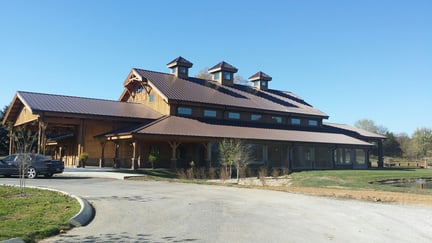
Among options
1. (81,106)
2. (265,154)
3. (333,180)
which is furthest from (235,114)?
(333,180)

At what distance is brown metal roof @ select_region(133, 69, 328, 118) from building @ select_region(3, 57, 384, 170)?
12 cm

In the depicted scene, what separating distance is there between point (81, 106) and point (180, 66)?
467 inches

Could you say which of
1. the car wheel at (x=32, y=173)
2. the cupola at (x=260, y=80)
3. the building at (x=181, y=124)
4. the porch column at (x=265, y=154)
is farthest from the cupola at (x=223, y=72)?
the car wheel at (x=32, y=173)

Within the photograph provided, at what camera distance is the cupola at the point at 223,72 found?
42.9 metres

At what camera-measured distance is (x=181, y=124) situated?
1261 inches

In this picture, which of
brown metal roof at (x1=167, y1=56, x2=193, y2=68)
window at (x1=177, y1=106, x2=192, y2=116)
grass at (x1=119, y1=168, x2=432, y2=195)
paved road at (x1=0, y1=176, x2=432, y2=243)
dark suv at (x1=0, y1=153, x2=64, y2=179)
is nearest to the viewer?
paved road at (x1=0, y1=176, x2=432, y2=243)

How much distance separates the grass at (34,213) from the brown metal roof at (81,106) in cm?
1642

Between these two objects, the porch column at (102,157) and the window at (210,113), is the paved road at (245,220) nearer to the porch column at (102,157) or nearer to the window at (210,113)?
the porch column at (102,157)

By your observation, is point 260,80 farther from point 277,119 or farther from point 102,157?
point 102,157

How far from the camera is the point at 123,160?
32.8 m

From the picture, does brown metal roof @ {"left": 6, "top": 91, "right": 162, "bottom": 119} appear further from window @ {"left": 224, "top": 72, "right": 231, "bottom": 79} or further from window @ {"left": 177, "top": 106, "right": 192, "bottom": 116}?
window @ {"left": 224, "top": 72, "right": 231, "bottom": 79}

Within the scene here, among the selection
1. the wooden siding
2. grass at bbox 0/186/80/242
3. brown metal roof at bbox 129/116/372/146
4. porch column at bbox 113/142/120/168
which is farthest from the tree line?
grass at bbox 0/186/80/242

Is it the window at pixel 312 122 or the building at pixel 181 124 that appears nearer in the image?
the building at pixel 181 124

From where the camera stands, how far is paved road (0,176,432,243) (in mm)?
7809
